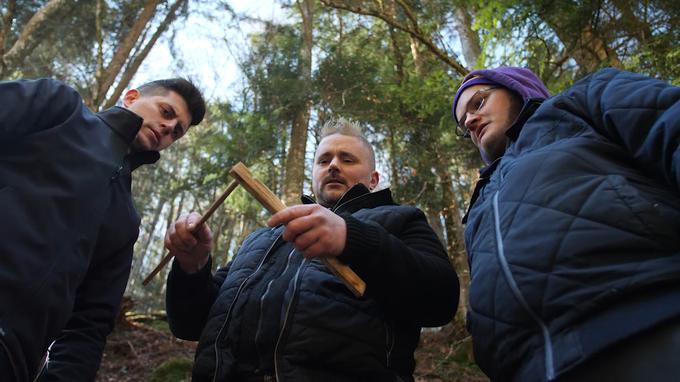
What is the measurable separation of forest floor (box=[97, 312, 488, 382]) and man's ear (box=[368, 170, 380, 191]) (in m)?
3.98

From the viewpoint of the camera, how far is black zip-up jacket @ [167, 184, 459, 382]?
1864mm

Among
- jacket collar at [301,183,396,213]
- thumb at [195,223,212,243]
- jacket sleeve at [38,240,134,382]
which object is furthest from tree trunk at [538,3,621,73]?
jacket sleeve at [38,240,134,382]

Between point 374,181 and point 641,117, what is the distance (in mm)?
1871

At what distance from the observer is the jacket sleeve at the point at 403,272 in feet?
5.66

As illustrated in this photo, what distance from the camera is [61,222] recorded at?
180 centimetres

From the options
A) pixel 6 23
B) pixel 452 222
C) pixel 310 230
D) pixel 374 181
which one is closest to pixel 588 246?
pixel 310 230

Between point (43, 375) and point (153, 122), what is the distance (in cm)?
151

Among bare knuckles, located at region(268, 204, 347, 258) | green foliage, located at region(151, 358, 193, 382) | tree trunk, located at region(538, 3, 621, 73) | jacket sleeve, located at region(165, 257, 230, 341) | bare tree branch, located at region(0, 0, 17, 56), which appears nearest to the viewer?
bare knuckles, located at region(268, 204, 347, 258)

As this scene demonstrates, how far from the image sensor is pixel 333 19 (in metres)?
12.2

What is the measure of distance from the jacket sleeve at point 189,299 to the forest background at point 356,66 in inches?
159

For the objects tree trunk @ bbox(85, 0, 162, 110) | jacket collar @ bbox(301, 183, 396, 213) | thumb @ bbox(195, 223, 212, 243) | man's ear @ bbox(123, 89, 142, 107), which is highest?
tree trunk @ bbox(85, 0, 162, 110)

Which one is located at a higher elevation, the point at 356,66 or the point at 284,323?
the point at 356,66

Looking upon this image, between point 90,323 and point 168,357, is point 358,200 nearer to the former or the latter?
point 90,323

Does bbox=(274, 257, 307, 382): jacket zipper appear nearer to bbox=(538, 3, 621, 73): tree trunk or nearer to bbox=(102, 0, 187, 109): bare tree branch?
bbox=(538, 3, 621, 73): tree trunk
